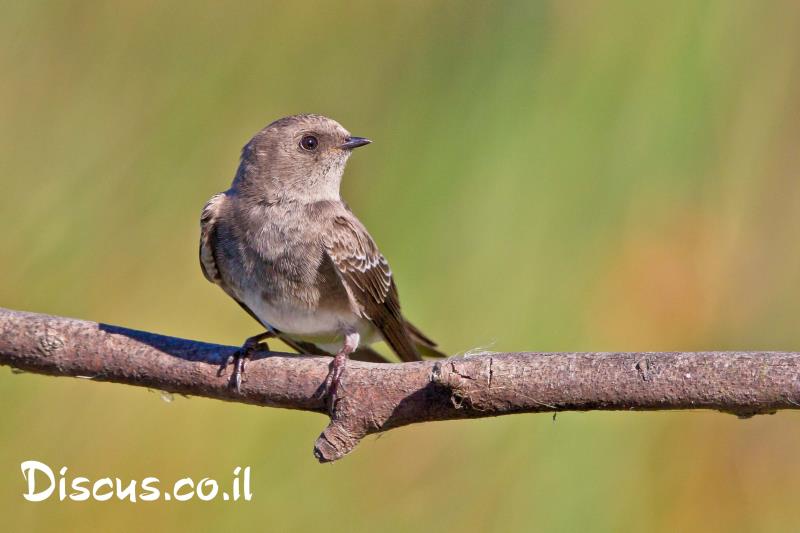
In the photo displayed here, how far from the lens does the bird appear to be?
3.58 meters

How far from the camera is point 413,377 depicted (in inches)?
101

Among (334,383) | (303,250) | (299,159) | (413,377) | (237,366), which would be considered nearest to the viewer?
(413,377)

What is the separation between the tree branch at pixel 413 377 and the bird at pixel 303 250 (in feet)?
1.64

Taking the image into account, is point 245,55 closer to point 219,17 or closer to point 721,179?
point 219,17

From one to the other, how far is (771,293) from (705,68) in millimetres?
944

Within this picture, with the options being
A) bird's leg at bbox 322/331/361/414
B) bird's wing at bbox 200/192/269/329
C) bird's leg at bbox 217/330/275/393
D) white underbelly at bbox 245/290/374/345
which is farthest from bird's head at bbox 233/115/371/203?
bird's leg at bbox 322/331/361/414

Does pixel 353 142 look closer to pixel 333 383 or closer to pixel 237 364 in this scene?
pixel 237 364

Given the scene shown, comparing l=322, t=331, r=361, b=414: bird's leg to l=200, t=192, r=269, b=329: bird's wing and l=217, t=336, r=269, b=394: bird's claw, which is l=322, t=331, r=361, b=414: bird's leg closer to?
l=217, t=336, r=269, b=394: bird's claw

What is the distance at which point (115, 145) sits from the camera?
3.84 m

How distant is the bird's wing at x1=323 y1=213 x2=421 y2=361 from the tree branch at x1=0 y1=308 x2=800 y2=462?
2.06ft

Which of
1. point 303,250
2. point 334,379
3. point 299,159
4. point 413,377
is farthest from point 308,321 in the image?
point 413,377

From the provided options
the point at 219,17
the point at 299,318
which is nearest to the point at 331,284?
the point at 299,318

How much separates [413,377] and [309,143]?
5.14 feet

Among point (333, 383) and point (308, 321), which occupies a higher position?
point (308, 321)
